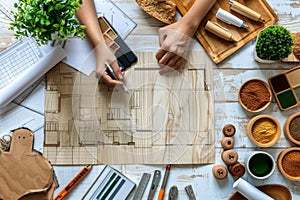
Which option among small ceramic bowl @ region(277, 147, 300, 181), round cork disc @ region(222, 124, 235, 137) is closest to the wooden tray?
round cork disc @ region(222, 124, 235, 137)

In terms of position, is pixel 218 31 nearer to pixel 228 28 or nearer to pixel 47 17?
pixel 228 28

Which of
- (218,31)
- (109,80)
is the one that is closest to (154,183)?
(109,80)

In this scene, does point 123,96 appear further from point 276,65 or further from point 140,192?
point 276,65

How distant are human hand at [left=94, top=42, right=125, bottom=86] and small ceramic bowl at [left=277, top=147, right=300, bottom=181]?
1.44 ft

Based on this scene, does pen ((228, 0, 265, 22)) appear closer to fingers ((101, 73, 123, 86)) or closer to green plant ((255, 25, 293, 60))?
green plant ((255, 25, 293, 60))

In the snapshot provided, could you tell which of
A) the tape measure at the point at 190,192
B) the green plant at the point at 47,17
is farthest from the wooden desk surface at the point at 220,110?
the green plant at the point at 47,17

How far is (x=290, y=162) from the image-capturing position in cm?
107

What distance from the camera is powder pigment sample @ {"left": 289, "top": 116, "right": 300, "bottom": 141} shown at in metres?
1.08

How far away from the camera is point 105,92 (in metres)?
1.09

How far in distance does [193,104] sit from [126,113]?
6.7 inches

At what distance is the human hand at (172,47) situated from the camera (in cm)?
108

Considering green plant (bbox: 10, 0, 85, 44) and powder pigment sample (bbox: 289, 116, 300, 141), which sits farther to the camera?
powder pigment sample (bbox: 289, 116, 300, 141)

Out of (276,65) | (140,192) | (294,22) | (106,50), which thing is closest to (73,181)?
(140,192)

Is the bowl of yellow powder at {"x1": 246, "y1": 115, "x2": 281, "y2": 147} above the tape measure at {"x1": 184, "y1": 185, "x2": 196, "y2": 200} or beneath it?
above
